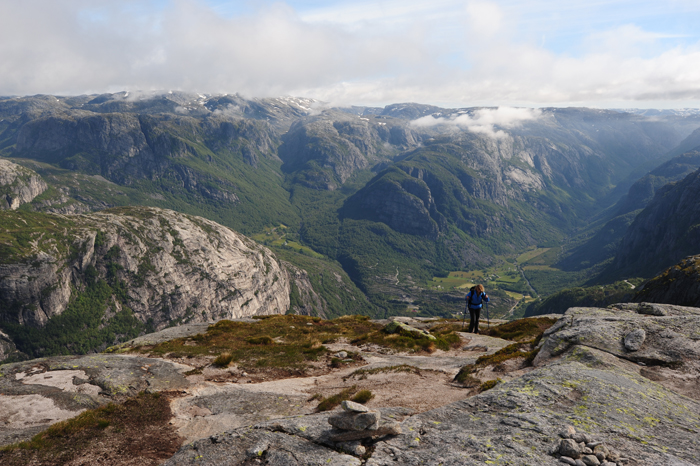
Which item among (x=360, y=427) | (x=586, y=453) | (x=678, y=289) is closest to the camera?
(x=586, y=453)

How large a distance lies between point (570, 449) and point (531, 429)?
2138 millimetres

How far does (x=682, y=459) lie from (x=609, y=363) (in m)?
9.95

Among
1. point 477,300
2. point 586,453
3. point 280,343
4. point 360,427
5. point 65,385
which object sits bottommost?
point 280,343

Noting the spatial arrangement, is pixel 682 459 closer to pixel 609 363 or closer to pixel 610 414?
pixel 610 414

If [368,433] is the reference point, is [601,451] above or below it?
above

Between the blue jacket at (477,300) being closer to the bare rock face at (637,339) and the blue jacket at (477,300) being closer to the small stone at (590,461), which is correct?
the bare rock face at (637,339)

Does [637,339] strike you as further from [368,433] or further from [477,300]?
[368,433]

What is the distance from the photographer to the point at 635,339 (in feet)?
68.8

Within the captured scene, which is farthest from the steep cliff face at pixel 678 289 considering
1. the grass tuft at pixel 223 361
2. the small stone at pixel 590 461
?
the grass tuft at pixel 223 361

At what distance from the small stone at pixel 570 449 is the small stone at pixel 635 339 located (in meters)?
14.6

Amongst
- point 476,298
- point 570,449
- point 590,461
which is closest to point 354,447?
point 570,449

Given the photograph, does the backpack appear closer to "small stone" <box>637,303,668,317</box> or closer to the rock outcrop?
"small stone" <box>637,303,668,317</box>

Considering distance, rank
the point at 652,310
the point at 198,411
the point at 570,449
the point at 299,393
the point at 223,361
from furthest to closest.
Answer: the point at 223,361
the point at 652,310
the point at 299,393
the point at 198,411
the point at 570,449

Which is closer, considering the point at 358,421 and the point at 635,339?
the point at 358,421
